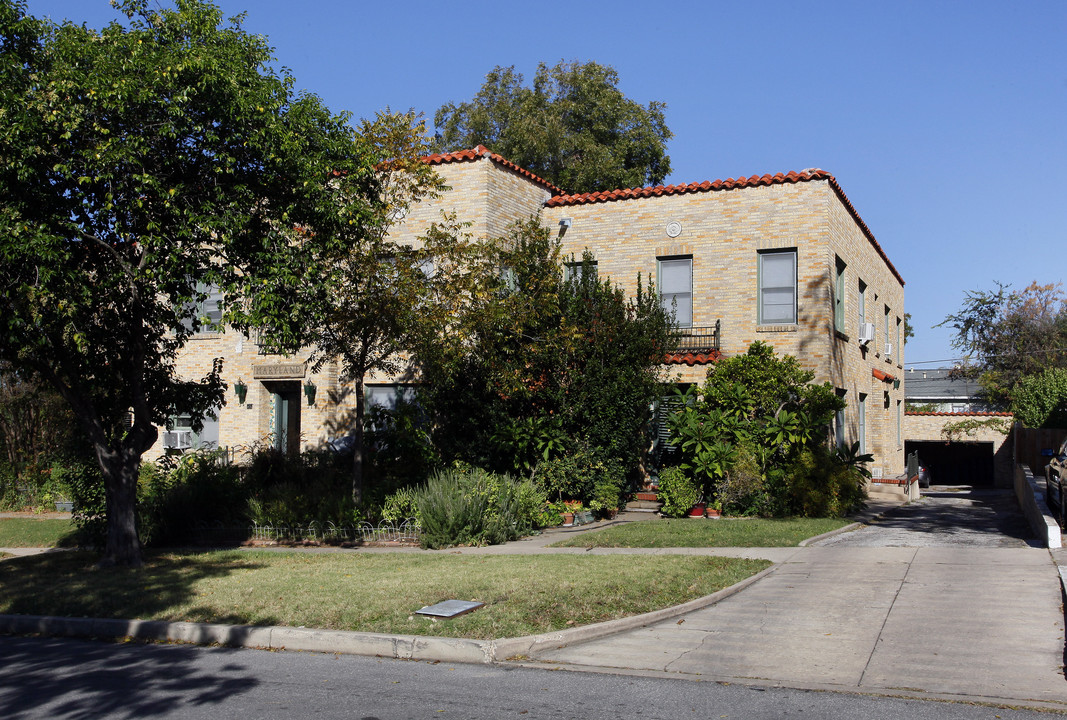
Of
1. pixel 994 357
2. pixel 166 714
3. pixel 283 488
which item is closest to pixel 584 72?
pixel 283 488

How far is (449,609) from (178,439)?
16922mm

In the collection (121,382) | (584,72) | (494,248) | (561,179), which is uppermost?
(584,72)

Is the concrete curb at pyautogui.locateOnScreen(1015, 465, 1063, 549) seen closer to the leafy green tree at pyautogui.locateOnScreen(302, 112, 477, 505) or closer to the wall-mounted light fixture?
the leafy green tree at pyautogui.locateOnScreen(302, 112, 477, 505)

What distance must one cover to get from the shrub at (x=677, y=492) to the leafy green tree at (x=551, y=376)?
81 cm

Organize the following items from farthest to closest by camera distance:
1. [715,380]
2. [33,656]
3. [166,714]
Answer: [715,380]
[33,656]
[166,714]

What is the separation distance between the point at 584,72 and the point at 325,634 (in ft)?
97.8

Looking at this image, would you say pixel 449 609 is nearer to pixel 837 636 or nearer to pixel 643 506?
pixel 837 636

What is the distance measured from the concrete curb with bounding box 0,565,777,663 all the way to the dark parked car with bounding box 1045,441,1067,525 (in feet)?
27.4

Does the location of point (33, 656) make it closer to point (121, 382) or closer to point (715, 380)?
point (121, 382)

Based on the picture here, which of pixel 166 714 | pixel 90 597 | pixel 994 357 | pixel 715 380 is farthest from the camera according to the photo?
pixel 994 357

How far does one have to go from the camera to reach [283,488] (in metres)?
16.5

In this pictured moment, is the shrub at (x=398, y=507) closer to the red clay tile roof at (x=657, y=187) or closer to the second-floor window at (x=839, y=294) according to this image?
the red clay tile roof at (x=657, y=187)

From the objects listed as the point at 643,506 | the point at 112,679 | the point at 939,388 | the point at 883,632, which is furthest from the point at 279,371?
the point at 939,388

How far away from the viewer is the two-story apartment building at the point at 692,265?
19.0 m
